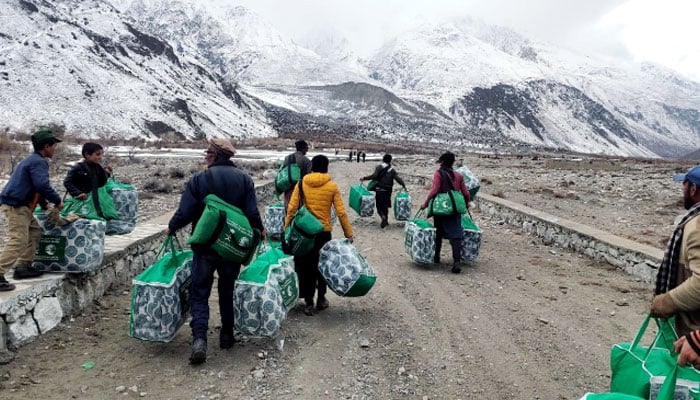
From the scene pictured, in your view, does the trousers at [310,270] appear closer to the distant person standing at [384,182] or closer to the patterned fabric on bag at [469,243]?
the patterned fabric on bag at [469,243]

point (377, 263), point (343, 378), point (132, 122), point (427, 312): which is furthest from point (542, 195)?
point (132, 122)

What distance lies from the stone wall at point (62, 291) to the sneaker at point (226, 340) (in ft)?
5.51

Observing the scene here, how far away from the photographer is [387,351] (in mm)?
5250

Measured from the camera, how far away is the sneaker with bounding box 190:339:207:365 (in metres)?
4.69

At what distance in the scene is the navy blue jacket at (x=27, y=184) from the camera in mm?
4875

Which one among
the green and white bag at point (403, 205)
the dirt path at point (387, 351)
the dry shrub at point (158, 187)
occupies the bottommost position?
the dry shrub at point (158, 187)

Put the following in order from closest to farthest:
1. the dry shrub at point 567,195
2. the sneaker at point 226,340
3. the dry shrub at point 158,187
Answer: the sneaker at point 226,340 → the dry shrub at point 158,187 → the dry shrub at point 567,195

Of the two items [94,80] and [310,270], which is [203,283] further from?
[94,80]

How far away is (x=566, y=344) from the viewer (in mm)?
5461

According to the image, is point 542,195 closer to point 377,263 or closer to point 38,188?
point 377,263

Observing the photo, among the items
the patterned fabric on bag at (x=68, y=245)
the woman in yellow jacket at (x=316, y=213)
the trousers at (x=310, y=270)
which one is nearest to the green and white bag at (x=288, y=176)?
the woman in yellow jacket at (x=316, y=213)

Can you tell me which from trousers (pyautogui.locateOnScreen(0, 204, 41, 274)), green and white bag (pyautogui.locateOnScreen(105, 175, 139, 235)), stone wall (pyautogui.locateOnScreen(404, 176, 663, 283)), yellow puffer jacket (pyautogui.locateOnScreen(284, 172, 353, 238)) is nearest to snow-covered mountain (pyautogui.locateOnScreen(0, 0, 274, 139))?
green and white bag (pyautogui.locateOnScreen(105, 175, 139, 235))

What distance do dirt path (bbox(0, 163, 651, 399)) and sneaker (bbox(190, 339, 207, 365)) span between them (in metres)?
0.08

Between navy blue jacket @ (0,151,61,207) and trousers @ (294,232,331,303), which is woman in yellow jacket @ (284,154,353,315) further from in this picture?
navy blue jacket @ (0,151,61,207)
